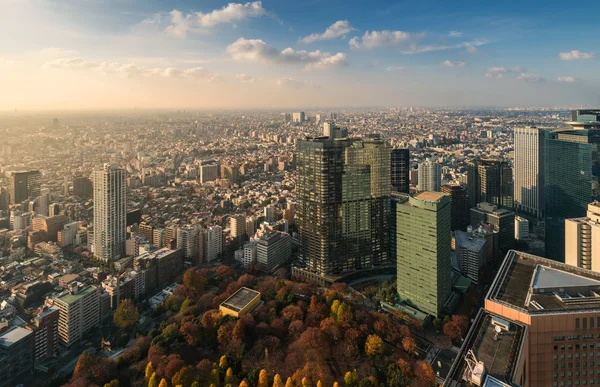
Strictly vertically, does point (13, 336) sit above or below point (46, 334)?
above

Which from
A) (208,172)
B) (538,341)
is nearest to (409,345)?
(538,341)

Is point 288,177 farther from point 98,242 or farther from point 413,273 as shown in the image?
point 413,273

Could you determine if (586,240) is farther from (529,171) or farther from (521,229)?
(529,171)

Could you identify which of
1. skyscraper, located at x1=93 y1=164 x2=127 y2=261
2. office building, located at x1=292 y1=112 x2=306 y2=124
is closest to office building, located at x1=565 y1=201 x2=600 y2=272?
skyscraper, located at x1=93 y1=164 x2=127 y2=261

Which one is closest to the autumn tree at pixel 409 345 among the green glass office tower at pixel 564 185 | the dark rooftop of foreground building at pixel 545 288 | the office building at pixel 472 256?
the dark rooftop of foreground building at pixel 545 288

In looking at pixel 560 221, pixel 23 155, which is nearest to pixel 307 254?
pixel 560 221

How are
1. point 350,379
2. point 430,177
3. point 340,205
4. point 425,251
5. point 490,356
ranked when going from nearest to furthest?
point 490,356
point 350,379
point 425,251
point 340,205
point 430,177

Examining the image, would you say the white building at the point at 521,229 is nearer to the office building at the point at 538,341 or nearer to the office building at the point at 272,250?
the office building at the point at 272,250
